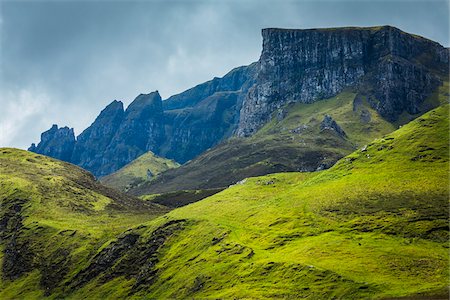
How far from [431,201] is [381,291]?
65.9 m

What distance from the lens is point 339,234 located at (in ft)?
627

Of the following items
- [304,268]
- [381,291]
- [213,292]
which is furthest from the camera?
[213,292]

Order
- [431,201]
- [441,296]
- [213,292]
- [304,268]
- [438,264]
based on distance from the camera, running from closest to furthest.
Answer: [441,296] → [438,264] → [304,268] → [213,292] → [431,201]

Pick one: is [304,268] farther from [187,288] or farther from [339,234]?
[187,288]

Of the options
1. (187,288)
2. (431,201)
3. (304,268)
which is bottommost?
(187,288)

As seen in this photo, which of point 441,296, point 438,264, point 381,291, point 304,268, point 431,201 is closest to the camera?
point 441,296

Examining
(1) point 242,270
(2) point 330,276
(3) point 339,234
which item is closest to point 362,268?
(2) point 330,276

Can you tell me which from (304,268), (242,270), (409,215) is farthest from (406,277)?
(242,270)

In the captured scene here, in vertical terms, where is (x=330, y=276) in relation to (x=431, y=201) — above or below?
below

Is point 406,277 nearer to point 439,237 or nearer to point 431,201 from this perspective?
point 439,237

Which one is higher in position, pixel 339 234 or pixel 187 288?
pixel 339 234

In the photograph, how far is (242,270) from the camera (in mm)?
188500

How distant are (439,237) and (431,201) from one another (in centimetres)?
2415

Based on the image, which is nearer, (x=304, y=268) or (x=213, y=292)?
(x=304, y=268)
